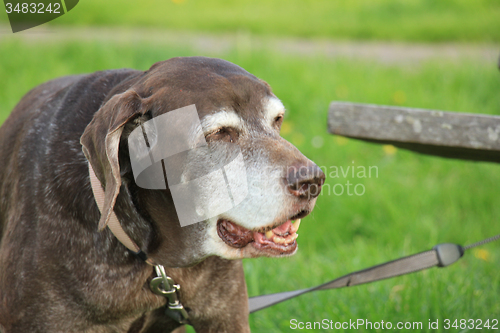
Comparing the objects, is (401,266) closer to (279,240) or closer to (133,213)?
→ (279,240)

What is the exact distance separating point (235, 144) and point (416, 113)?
3.38 ft

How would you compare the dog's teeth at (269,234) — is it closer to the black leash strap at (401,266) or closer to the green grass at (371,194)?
the black leash strap at (401,266)

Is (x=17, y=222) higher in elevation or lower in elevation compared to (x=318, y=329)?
higher

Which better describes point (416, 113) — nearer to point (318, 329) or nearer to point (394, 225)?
point (318, 329)

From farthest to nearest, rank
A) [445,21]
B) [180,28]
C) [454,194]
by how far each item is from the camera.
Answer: [180,28] < [445,21] < [454,194]

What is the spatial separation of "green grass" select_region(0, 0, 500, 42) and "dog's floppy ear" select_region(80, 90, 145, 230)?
6990 millimetres

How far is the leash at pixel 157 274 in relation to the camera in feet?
7.07

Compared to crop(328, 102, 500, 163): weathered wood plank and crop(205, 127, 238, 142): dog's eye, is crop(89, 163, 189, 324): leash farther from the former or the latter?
crop(328, 102, 500, 163): weathered wood plank

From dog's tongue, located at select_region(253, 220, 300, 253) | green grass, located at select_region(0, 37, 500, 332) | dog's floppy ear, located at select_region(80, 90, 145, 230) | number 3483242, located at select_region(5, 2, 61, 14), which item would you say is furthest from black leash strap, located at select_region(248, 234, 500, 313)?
number 3483242, located at select_region(5, 2, 61, 14)

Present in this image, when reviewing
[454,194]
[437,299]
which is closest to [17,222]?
[437,299]

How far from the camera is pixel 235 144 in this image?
84.0 inches

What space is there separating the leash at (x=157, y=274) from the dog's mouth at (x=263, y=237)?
0.33m

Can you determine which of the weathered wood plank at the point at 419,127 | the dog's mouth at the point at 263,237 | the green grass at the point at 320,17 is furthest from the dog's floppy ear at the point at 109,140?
the green grass at the point at 320,17

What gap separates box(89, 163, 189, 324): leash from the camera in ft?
7.07
